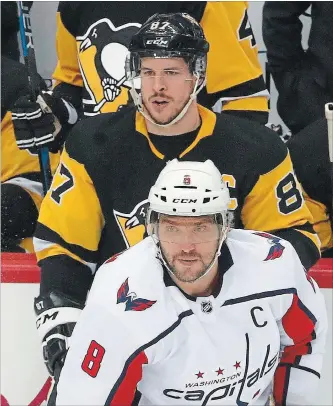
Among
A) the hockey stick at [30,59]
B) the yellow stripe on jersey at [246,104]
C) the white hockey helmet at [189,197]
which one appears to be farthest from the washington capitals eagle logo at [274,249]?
the hockey stick at [30,59]

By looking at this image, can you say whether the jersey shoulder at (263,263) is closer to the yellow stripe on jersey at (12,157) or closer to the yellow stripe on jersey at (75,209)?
the yellow stripe on jersey at (75,209)

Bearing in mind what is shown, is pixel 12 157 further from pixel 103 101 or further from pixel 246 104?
pixel 246 104

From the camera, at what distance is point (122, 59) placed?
1910 mm

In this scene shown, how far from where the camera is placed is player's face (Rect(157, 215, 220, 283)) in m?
1.33

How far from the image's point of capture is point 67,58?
2043 mm

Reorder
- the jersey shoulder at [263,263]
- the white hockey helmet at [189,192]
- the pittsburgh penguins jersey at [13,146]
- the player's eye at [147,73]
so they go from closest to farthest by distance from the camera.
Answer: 1. the white hockey helmet at [189,192]
2. the jersey shoulder at [263,263]
3. the player's eye at [147,73]
4. the pittsburgh penguins jersey at [13,146]

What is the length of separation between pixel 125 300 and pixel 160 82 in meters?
0.43

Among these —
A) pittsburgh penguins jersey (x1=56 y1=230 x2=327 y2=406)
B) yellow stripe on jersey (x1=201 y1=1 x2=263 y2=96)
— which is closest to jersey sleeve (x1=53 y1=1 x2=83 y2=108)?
yellow stripe on jersey (x1=201 y1=1 x2=263 y2=96)

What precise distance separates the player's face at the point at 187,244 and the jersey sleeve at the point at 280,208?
0.29 metres

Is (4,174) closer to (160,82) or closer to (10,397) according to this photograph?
(10,397)

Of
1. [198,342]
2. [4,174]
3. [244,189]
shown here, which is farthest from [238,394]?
[4,174]

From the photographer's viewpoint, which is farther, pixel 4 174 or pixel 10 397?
pixel 4 174

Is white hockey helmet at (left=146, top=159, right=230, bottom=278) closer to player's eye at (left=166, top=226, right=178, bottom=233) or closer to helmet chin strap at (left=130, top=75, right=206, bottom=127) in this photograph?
player's eye at (left=166, top=226, right=178, bottom=233)

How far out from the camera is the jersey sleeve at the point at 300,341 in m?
1.47
